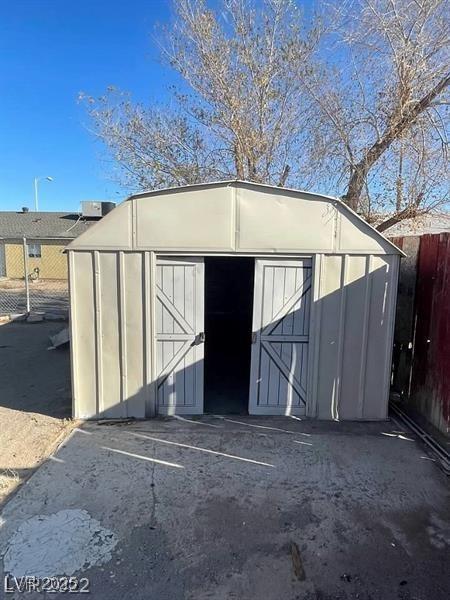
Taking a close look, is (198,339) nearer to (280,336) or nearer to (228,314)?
(280,336)

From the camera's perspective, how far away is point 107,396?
507cm

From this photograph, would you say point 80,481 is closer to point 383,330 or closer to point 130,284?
point 130,284

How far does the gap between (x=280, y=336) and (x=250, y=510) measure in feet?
7.75

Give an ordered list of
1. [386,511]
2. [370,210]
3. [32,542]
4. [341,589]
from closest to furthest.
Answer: [341,589]
[32,542]
[386,511]
[370,210]

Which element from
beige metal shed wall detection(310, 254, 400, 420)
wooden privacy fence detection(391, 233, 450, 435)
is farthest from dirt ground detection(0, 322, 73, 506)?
wooden privacy fence detection(391, 233, 450, 435)

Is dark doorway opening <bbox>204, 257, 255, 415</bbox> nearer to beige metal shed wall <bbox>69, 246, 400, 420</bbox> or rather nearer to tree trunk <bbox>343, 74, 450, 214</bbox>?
tree trunk <bbox>343, 74, 450, 214</bbox>

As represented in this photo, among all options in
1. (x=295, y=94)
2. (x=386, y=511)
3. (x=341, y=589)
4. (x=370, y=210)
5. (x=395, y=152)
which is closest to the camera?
(x=341, y=589)

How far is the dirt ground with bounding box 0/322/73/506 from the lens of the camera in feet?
13.1

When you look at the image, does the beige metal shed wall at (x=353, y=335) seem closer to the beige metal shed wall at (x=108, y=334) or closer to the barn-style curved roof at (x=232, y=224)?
the barn-style curved roof at (x=232, y=224)

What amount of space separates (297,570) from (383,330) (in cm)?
322

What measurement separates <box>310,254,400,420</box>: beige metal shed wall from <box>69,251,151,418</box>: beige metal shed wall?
2265 millimetres

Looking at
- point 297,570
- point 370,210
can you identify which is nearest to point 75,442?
point 297,570

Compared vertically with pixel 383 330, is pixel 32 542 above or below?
below

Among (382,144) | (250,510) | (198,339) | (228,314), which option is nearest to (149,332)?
(198,339)
